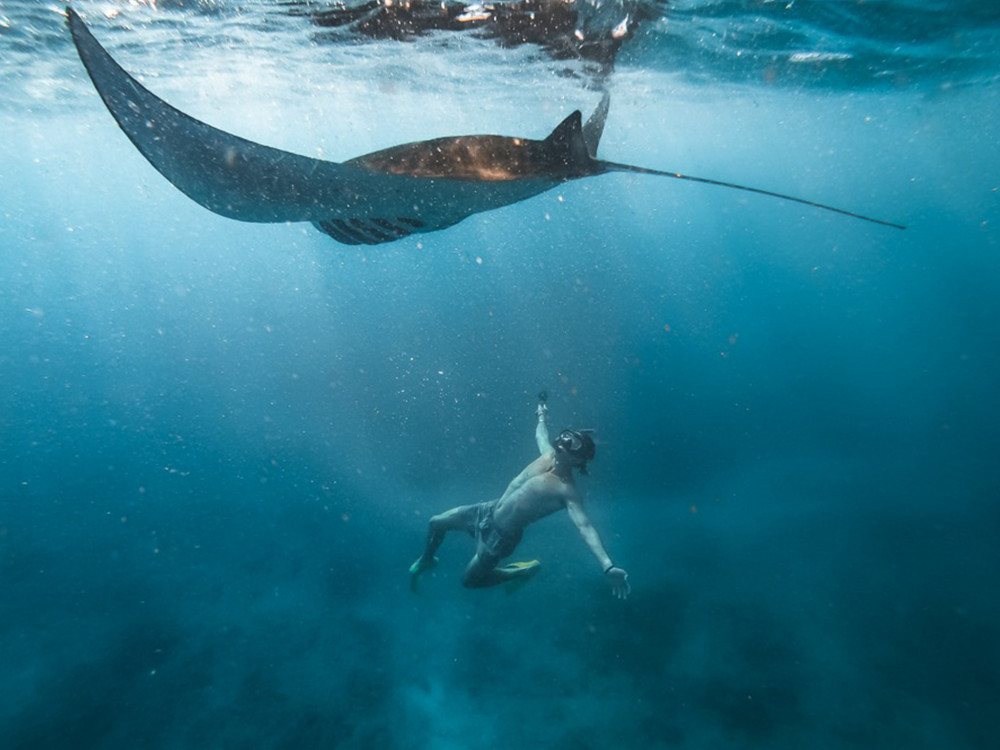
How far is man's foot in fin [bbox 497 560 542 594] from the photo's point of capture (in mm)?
8380

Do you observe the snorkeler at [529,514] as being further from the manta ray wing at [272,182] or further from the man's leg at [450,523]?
the manta ray wing at [272,182]

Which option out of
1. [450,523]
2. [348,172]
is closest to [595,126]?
[348,172]

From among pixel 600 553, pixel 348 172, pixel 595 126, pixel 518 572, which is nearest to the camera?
pixel 348 172

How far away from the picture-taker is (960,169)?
1842 inches

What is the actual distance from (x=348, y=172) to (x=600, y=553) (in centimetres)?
505

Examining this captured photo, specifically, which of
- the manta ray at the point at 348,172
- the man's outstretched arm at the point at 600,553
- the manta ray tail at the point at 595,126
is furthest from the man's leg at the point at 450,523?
the manta ray tail at the point at 595,126

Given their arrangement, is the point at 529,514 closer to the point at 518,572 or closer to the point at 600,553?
the point at 600,553

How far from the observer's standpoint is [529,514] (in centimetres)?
714

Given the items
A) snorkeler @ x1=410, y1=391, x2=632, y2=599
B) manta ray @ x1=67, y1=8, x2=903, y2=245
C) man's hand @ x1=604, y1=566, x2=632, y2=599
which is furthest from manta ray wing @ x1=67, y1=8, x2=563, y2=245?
man's hand @ x1=604, y1=566, x2=632, y2=599

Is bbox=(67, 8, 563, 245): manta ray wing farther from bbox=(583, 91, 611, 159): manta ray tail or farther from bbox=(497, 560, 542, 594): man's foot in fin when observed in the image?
bbox=(497, 560, 542, 594): man's foot in fin

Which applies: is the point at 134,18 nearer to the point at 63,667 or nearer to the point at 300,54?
the point at 300,54

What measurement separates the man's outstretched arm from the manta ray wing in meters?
4.15

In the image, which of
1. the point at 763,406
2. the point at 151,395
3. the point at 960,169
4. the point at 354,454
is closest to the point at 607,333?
the point at 763,406

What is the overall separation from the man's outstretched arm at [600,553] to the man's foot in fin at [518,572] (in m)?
2.44
